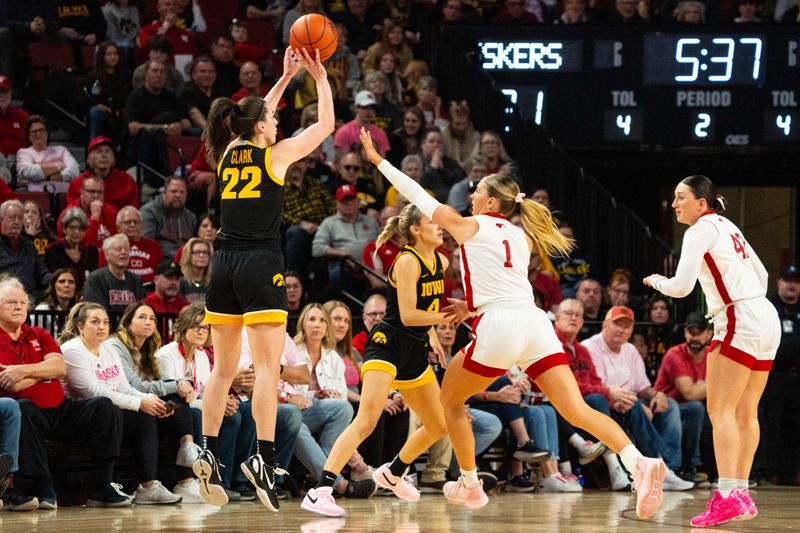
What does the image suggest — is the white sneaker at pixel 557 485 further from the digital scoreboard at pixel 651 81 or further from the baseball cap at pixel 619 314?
the digital scoreboard at pixel 651 81

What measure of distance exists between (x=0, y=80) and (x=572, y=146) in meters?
6.72

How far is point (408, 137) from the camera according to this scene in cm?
1616

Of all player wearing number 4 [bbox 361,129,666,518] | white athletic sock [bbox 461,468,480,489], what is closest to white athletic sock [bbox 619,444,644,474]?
player wearing number 4 [bbox 361,129,666,518]

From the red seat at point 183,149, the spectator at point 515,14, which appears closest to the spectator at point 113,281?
the red seat at point 183,149

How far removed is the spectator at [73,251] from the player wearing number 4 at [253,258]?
4844 mm

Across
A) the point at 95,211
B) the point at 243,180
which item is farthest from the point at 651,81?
the point at 243,180

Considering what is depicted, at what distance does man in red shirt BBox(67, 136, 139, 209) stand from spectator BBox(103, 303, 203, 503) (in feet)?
11.5

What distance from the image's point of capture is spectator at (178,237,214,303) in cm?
1188

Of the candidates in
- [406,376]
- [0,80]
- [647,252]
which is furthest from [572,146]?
[406,376]

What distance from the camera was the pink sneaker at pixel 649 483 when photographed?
7.39 m

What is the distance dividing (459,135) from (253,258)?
9217mm

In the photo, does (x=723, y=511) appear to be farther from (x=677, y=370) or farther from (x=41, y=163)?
(x=41, y=163)

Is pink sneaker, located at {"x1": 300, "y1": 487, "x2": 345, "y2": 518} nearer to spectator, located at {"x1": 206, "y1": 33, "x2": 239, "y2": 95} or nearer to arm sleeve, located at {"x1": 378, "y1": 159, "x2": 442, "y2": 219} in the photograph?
arm sleeve, located at {"x1": 378, "y1": 159, "x2": 442, "y2": 219}

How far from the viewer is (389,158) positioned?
15.9m
